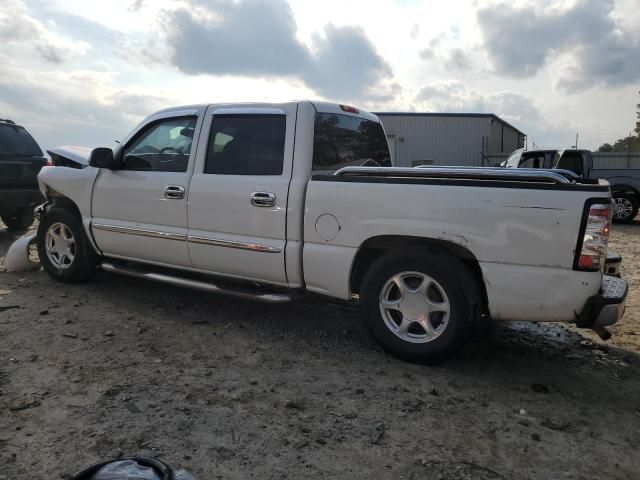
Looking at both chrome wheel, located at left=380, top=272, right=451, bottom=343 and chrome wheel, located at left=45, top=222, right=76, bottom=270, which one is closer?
chrome wheel, located at left=380, top=272, right=451, bottom=343

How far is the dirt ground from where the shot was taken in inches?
99.7

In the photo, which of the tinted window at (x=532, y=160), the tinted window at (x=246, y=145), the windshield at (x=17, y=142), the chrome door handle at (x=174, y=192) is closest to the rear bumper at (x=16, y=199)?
the windshield at (x=17, y=142)

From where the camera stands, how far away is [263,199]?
157 inches

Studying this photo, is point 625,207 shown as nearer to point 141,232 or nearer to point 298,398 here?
point 141,232

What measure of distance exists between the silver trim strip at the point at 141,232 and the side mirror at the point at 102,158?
1.95ft

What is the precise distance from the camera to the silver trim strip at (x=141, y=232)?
4545 mm

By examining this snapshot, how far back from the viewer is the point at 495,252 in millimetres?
3279

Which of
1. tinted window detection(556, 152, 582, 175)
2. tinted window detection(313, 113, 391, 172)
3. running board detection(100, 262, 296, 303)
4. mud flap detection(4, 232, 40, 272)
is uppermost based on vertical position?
tinted window detection(556, 152, 582, 175)

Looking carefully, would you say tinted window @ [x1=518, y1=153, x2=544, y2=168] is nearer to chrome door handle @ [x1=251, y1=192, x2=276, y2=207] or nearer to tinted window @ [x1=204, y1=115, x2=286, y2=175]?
tinted window @ [x1=204, y1=115, x2=286, y2=175]

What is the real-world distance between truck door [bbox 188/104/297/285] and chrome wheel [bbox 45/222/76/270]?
1.87 metres

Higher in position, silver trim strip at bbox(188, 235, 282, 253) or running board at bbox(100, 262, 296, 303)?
silver trim strip at bbox(188, 235, 282, 253)

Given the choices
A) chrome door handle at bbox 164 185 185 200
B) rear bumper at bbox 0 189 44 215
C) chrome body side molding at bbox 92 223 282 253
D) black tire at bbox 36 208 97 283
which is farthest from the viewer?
rear bumper at bbox 0 189 44 215

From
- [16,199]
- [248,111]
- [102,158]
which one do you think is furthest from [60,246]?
[16,199]

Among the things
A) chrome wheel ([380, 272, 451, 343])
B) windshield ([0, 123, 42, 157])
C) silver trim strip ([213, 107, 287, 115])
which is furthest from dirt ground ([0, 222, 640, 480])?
windshield ([0, 123, 42, 157])
